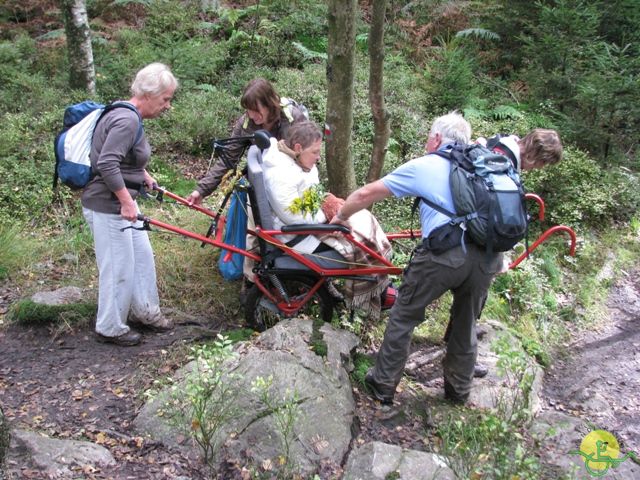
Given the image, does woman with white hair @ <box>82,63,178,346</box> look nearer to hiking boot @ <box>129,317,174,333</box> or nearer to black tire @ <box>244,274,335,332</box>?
hiking boot @ <box>129,317,174,333</box>

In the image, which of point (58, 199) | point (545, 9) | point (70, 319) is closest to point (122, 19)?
point (58, 199)

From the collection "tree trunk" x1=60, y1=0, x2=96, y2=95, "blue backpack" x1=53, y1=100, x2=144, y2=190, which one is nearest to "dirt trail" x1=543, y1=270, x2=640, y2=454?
"blue backpack" x1=53, y1=100, x2=144, y2=190

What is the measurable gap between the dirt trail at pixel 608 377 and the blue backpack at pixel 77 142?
454cm

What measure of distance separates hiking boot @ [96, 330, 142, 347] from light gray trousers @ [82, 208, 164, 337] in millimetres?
50

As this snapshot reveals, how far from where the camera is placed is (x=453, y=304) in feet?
14.0

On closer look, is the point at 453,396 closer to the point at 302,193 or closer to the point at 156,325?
the point at 302,193

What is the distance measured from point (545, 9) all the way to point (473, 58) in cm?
205

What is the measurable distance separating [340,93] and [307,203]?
1.44m

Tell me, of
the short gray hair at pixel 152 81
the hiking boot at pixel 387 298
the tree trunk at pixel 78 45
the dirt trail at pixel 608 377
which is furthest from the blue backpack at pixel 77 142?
the tree trunk at pixel 78 45

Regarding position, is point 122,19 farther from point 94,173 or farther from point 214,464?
point 214,464

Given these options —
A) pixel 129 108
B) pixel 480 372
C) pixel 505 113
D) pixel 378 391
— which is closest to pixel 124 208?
pixel 129 108

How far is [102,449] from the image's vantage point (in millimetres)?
3480

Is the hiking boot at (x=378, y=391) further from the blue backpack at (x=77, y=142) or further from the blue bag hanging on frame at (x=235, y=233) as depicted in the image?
the blue backpack at (x=77, y=142)

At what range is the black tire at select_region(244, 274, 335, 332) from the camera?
489cm
